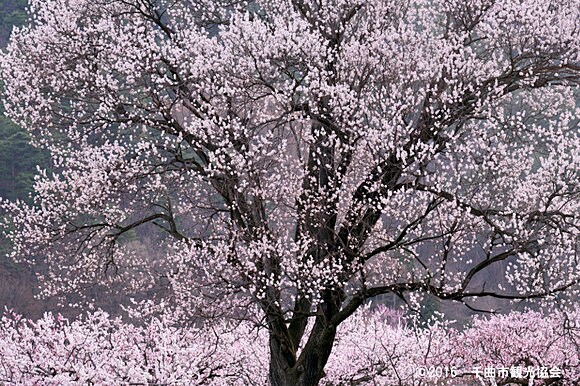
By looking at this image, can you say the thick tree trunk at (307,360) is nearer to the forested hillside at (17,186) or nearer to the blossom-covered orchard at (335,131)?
the blossom-covered orchard at (335,131)

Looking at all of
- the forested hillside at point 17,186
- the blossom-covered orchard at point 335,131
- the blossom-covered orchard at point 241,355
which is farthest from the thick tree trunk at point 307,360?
the forested hillside at point 17,186

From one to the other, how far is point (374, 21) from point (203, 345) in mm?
5353

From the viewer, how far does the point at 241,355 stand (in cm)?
1241

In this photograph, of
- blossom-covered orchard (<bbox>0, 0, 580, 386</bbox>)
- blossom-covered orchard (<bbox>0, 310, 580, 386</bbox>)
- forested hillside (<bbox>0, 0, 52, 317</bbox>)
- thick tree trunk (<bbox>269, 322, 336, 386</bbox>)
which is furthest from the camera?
forested hillside (<bbox>0, 0, 52, 317</bbox>)

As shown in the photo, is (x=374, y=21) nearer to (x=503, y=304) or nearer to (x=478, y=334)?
(x=478, y=334)

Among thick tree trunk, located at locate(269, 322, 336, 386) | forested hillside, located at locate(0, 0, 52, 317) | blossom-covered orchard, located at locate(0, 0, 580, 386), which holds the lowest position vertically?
thick tree trunk, located at locate(269, 322, 336, 386)

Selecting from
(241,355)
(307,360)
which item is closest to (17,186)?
(241,355)

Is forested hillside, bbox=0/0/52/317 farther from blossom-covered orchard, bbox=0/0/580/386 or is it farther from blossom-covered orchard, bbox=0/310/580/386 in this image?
blossom-covered orchard, bbox=0/0/580/386

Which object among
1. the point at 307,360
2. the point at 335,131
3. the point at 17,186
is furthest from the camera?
the point at 17,186

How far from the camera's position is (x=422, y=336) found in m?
16.6

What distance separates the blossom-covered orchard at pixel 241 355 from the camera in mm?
7887

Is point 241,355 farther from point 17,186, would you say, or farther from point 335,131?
point 17,186

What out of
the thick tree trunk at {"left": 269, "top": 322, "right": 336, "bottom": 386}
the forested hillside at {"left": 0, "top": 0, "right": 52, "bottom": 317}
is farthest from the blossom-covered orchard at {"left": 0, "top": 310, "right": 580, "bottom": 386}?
the forested hillside at {"left": 0, "top": 0, "right": 52, "bottom": 317}

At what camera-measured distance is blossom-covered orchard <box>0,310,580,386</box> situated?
7.89 metres
